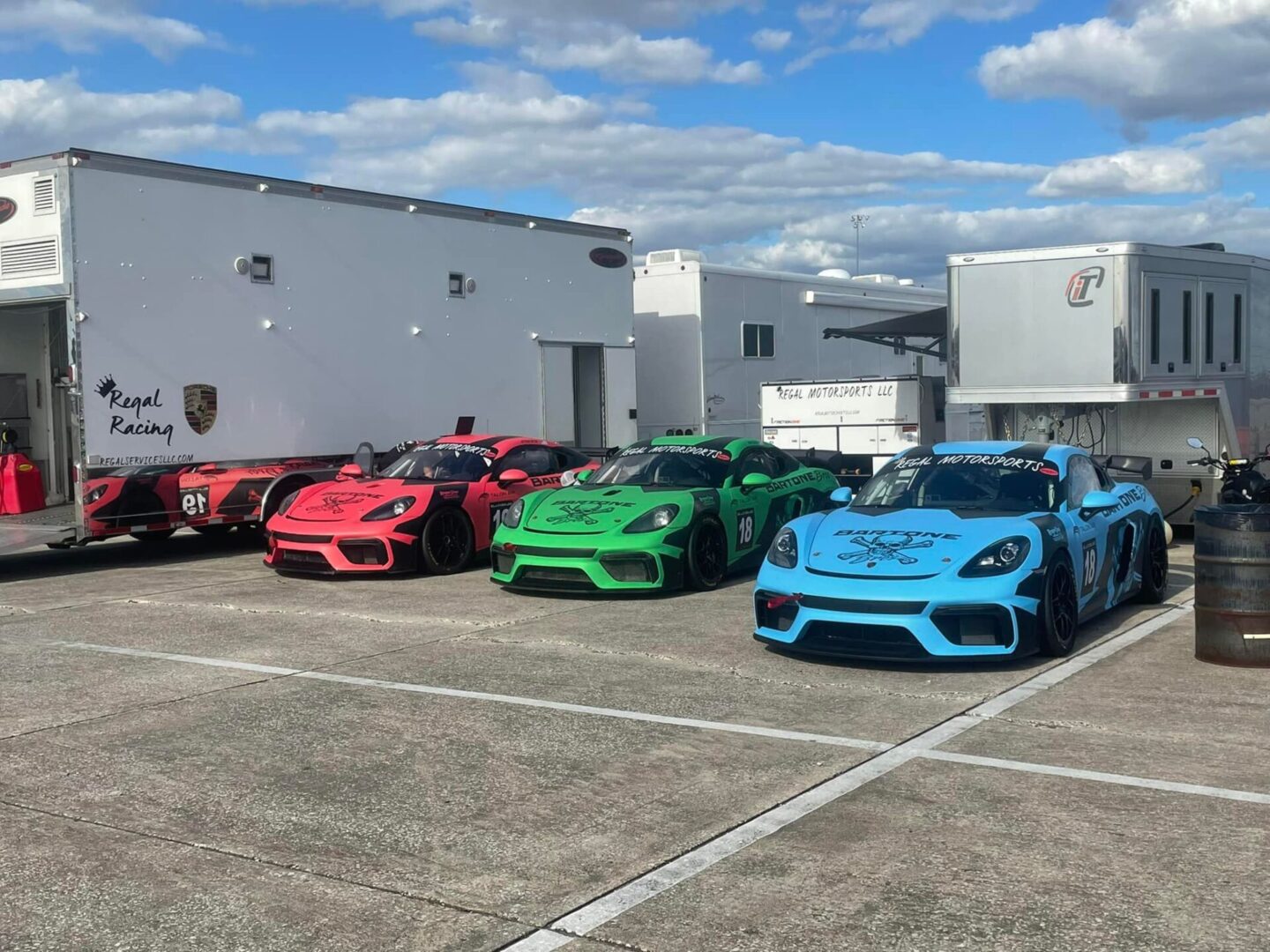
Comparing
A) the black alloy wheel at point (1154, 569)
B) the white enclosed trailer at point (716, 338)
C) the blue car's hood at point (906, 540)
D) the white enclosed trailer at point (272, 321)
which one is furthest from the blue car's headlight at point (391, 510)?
the white enclosed trailer at point (716, 338)

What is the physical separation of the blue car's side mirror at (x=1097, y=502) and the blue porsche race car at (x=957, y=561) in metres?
0.02

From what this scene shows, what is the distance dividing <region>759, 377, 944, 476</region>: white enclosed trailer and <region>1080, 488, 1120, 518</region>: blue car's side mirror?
9.18m

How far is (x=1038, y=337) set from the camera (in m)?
13.7

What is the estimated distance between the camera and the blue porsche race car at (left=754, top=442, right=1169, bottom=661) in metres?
7.56

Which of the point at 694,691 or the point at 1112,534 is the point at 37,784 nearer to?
the point at 694,691

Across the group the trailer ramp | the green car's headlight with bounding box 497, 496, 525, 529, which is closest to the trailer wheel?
the green car's headlight with bounding box 497, 496, 525, 529

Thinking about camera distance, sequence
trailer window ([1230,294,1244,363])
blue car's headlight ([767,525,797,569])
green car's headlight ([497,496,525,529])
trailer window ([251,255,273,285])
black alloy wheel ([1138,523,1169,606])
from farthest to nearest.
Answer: trailer window ([1230,294,1244,363]) < trailer window ([251,255,273,285]) < green car's headlight ([497,496,525,529]) < black alloy wheel ([1138,523,1169,606]) < blue car's headlight ([767,525,797,569])

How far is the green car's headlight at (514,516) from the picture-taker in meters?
11.1

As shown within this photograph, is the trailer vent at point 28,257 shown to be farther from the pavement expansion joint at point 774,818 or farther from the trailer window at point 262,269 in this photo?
the pavement expansion joint at point 774,818

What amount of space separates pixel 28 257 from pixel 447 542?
4767 mm

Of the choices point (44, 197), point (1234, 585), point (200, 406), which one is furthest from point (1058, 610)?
point (44, 197)

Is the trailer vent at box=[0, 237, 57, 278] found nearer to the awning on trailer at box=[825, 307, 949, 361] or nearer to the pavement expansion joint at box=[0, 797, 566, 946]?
the pavement expansion joint at box=[0, 797, 566, 946]

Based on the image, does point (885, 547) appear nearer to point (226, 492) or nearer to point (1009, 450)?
point (1009, 450)

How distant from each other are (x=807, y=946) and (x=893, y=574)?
4.01 m
